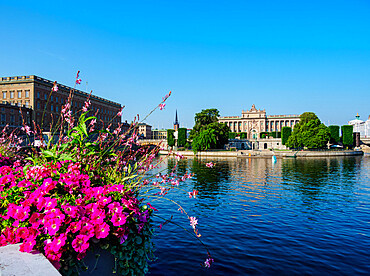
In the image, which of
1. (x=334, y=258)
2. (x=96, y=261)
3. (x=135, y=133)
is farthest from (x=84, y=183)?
(x=334, y=258)

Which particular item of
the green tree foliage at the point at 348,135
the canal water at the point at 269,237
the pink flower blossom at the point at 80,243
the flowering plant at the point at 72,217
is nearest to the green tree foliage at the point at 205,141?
the green tree foliage at the point at 348,135

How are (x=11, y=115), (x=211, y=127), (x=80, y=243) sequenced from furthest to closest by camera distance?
(x=211, y=127) < (x=11, y=115) < (x=80, y=243)

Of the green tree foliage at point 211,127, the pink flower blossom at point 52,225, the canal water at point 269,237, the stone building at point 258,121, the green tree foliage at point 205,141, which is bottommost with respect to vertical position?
the canal water at point 269,237

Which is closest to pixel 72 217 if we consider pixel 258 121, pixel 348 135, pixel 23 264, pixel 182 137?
pixel 23 264

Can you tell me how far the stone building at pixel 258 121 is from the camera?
152 meters

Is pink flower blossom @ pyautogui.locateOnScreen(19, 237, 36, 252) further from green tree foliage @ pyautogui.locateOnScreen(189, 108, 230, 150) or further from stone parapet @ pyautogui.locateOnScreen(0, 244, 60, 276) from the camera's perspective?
green tree foliage @ pyautogui.locateOnScreen(189, 108, 230, 150)

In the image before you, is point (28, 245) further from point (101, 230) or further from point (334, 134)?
point (334, 134)

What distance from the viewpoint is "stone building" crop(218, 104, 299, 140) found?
152 metres

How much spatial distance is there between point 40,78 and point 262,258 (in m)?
80.8

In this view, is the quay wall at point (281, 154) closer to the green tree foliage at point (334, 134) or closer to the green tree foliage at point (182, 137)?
the green tree foliage at point (334, 134)

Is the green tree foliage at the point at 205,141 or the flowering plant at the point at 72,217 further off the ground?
the green tree foliage at the point at 205,141

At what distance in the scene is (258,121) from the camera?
15350 cm

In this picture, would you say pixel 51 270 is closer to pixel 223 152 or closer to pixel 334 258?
pixel 334 258

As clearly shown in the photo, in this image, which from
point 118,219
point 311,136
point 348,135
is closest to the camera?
point 118,219
